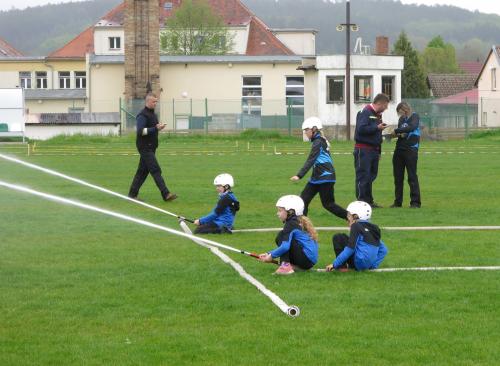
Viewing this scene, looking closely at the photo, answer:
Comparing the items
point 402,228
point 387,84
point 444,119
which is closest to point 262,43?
point 444,119

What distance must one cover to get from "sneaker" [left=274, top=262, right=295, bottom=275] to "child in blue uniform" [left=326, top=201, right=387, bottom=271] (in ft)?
1.52

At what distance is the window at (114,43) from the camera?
353 feet

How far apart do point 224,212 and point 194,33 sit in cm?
9257

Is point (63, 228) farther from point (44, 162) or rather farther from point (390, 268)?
point (44, 162)

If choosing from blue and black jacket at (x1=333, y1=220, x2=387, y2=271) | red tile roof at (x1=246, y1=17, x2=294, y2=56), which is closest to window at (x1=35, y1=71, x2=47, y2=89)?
red tile roof at (x1=246, y1=17, x2=294, y2=56)

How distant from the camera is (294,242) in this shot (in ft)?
42.6

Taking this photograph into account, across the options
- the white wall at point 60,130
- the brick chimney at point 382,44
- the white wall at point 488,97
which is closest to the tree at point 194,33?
the white wall at point 488,97

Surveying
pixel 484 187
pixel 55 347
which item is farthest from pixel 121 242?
pixel 484 187

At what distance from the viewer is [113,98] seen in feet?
265

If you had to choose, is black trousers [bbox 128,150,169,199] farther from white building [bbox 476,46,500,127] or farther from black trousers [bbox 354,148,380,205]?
white building [bbox 476,46,500,127]

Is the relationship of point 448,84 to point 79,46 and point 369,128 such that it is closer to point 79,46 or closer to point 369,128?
point 79,46

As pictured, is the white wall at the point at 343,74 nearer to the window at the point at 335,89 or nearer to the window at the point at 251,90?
the window at the point at 335,89

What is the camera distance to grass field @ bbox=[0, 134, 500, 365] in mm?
9312

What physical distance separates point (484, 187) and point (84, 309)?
1702 centimetres
